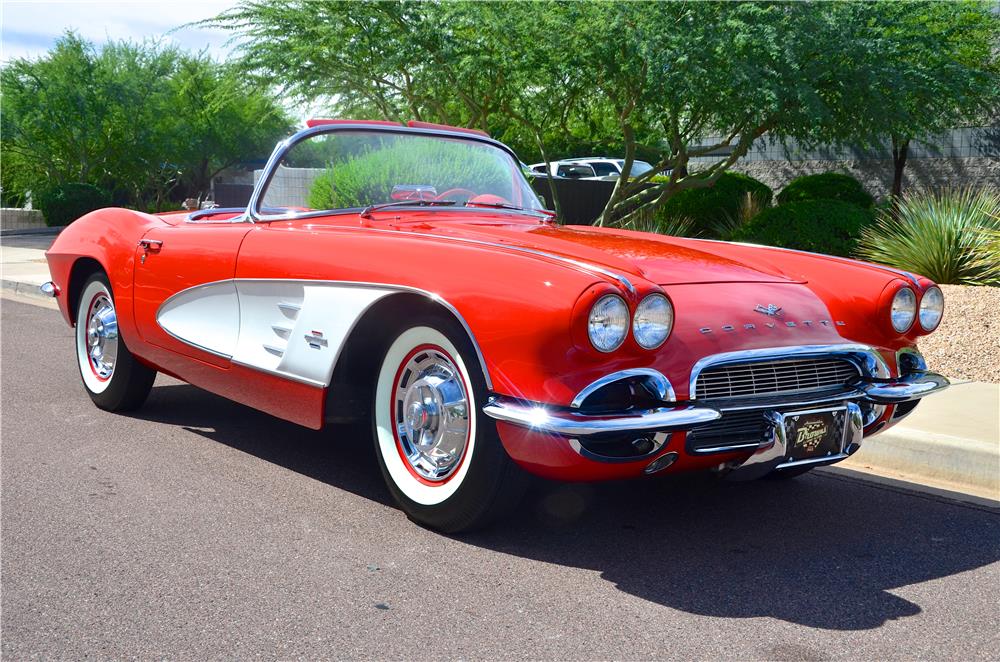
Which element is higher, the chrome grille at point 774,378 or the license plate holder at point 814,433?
the chrome grille at point 774,378

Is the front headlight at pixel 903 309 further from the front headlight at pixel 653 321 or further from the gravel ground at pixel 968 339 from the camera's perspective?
the gravel ground at pixel 968 339

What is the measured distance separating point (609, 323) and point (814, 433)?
89cm

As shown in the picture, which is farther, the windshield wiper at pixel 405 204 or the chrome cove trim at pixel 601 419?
the windshield wiper at pixel 405 204

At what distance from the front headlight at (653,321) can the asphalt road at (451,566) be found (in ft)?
2.58

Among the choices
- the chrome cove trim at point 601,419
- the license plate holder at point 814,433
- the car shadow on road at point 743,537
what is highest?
the chrome cove trim at point 601,419

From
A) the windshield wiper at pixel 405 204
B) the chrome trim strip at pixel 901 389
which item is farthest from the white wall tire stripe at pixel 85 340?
the chrome trim strip at pixel 901 389

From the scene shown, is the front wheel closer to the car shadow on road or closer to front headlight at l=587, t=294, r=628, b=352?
the car shadow on road

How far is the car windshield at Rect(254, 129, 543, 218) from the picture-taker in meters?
4.77

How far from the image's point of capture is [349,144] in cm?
489

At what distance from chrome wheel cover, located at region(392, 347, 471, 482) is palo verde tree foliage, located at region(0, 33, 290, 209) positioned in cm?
1994

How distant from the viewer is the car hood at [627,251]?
377cm

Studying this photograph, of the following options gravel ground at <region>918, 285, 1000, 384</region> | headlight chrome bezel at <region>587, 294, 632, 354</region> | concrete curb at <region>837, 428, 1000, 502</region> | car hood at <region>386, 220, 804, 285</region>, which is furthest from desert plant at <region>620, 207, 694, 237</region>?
headlight chrome bezel at <region>587, 294, 632, 354</region>

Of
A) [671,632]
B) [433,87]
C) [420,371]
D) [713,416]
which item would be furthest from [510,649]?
[433,87]

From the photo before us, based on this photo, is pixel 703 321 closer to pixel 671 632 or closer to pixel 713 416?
pixel 713 416
